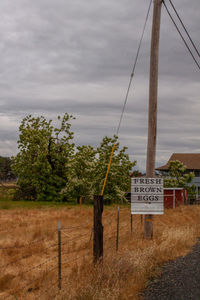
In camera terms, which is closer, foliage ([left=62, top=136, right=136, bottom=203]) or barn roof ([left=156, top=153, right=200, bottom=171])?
foliage ([left=62, top=136, right=136, bottom=203])

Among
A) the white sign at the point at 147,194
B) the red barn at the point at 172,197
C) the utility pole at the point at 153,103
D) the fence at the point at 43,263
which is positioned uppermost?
the utility pole at the point at 153,103

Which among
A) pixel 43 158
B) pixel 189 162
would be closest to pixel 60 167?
pixel 43 158

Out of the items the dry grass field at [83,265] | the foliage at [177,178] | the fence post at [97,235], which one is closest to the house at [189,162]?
the foliage at [177,178]

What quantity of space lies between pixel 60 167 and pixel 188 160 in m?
27.4

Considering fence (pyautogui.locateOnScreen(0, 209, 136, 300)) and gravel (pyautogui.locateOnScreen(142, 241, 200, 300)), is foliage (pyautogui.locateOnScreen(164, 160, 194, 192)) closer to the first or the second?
fence (pyautogui.locateOnScreen(0, 209, 136, 300))

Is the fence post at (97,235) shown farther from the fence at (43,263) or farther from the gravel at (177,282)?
the gravel at (177,282)

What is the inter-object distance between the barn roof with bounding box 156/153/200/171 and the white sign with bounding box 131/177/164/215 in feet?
161

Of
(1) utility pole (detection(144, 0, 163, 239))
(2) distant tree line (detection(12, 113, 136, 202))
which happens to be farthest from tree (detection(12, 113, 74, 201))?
(1) utility pole (detection(144, 0, 163, 239))

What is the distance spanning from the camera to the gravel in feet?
22.6

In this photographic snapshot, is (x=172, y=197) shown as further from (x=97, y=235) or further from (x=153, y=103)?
(x=97, y=235)

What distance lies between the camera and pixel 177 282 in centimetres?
770

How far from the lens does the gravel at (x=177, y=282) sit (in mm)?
6879

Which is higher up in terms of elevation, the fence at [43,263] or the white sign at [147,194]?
the white sign at [147,194]

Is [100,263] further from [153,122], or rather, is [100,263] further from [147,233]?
[153,122]
